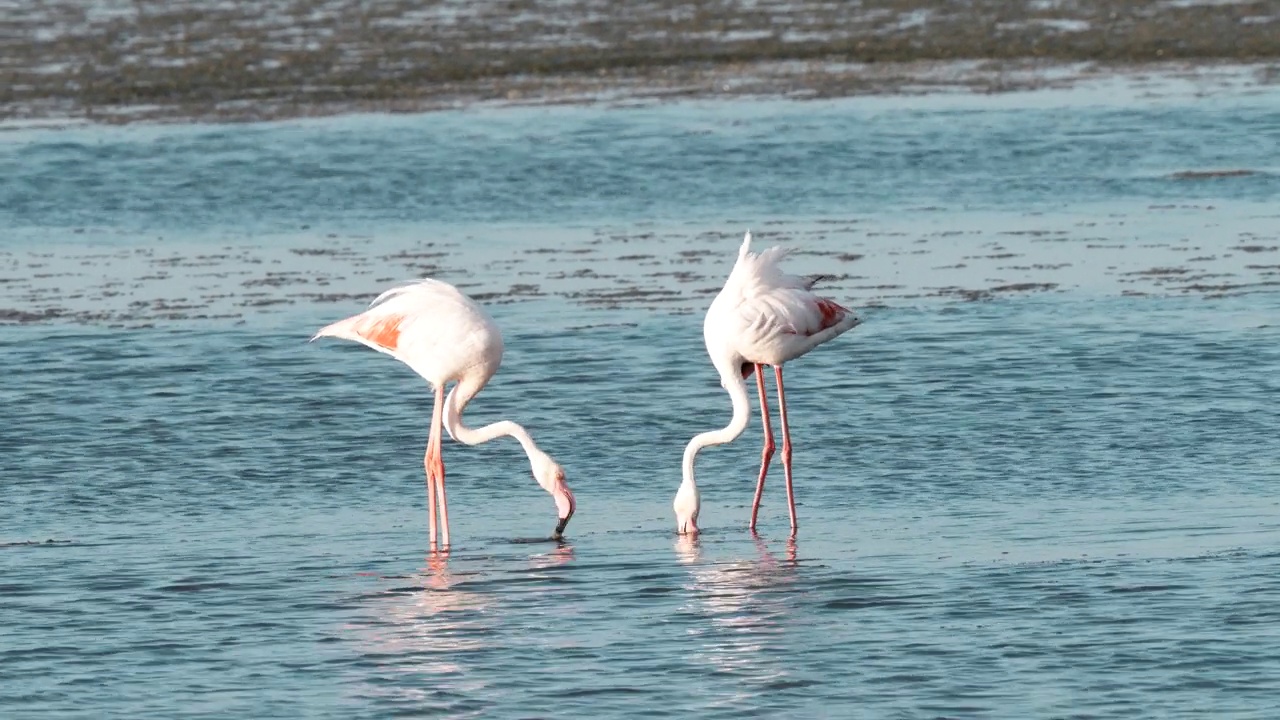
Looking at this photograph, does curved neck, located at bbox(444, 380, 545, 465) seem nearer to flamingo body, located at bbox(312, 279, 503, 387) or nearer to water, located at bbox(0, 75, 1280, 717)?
flamingo body, located at bbox(312, 279, 503, 387)

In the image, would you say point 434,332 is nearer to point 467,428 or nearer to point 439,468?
point 467,428

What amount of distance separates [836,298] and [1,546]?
6.82 m

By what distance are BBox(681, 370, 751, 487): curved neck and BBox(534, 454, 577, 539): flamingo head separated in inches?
22.3

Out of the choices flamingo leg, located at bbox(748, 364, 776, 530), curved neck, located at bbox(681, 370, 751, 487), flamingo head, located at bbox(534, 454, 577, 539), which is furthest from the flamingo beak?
flamingo leg, located at bbox(748, 364, 776, 530)

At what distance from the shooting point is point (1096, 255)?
651 inches

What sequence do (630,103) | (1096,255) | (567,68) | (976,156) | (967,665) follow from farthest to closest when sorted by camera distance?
(567,68) < (630,103) < (976,156) < (1096,255) < (967,665)

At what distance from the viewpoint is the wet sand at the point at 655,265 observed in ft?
51.1

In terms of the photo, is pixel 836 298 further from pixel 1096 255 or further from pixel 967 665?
pixel 967 665

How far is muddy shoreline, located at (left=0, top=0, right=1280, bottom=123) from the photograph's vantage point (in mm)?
24844

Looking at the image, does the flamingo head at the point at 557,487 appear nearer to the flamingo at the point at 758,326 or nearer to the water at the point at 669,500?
the water at the point at 669,500

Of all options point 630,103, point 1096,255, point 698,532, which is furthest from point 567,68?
point 698,532

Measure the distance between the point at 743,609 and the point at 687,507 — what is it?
4.15 ft

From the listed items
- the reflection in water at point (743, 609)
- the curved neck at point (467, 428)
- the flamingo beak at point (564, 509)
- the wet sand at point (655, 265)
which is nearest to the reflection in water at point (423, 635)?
the flamingo beak at point (564, 509)

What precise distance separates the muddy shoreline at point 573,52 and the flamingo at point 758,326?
43.1ft
